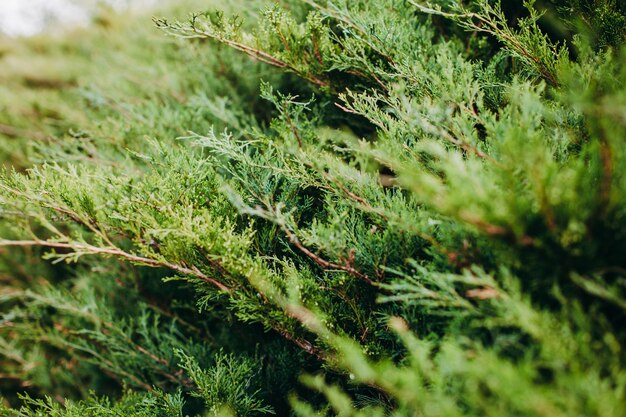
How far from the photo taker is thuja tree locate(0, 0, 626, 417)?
43.3 inches

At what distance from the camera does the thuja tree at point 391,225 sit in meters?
1.10

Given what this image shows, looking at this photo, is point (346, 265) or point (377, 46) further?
point (377, 46)

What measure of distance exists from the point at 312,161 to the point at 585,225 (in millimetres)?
1120

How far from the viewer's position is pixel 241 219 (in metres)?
1.97

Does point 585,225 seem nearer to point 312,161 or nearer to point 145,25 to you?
point 312,161

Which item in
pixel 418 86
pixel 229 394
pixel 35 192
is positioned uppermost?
pixel 418 86

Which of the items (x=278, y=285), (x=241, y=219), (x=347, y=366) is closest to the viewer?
(x=347, y=366)

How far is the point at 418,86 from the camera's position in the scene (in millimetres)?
1824

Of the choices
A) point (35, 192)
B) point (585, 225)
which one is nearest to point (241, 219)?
point (35, 192)

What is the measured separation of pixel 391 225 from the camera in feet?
5.02

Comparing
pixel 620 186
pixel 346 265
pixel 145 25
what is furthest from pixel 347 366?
pixel 145 25

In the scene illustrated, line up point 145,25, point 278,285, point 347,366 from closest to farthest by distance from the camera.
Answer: point 347,366
point 278,285
point 145,25

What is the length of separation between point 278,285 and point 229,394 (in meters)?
0.62

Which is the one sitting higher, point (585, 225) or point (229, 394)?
point (585, 225)
